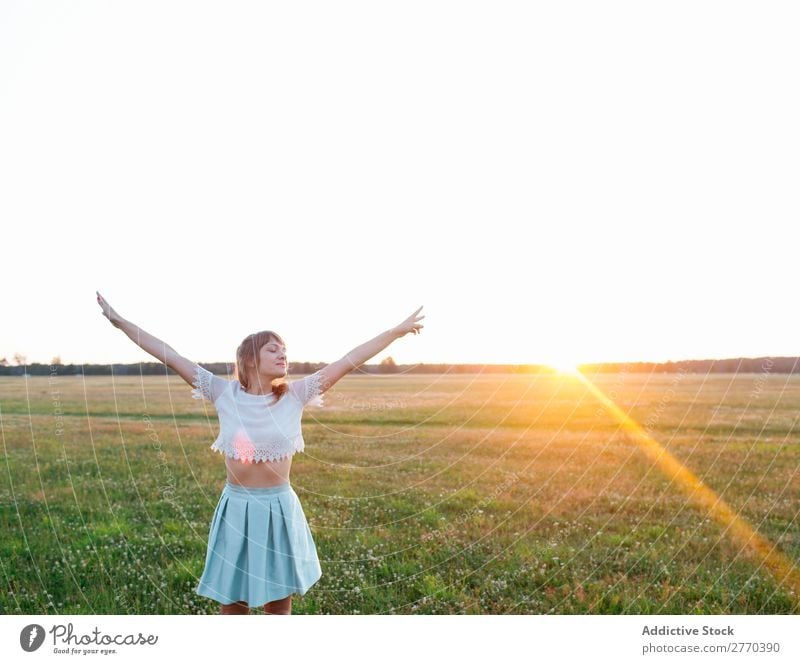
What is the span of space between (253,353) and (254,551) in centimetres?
141

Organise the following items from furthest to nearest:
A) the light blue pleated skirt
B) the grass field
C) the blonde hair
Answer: the grass field
the blonde hair
the light blue pleated skirt

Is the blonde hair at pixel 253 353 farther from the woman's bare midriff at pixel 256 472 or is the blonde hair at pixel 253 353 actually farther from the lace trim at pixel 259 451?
the woman's bare midriff at pixel 256 472

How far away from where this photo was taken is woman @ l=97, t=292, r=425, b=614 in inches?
186

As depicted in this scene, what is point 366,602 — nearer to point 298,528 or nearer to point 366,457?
point 298,528

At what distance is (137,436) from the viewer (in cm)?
1820

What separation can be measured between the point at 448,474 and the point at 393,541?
4.90 meters

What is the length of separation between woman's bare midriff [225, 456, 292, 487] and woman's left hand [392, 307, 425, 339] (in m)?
1.28

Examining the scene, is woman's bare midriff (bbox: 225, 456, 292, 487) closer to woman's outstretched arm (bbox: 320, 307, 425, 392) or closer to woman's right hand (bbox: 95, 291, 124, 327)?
woman's outstretched arm (bbox: 320, 307, 425, 392)

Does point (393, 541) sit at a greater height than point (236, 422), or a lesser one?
lesser

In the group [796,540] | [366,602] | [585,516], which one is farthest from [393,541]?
[796,540]

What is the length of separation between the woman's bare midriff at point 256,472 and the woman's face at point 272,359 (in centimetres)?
66

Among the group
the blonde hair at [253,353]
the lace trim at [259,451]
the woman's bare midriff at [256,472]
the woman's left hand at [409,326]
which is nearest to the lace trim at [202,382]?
the blonde hair at [253,353]

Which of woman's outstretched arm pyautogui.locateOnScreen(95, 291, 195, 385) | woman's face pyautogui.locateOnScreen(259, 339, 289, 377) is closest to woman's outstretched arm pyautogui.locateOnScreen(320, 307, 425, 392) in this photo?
woman's face pyautogui.locateOnScreen(259, 339, 289, 377)

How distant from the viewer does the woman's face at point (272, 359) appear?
16.0 feet
